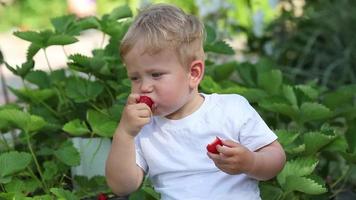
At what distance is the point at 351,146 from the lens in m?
2.62

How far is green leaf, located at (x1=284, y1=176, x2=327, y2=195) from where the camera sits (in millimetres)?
2297

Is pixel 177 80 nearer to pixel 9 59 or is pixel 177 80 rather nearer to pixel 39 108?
pixel 39 108

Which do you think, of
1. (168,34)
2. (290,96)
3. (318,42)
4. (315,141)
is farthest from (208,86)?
(318,42)

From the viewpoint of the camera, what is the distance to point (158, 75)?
2.18 m

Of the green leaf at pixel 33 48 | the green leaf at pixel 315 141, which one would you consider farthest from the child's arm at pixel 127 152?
the green leaf at pixel 33 48

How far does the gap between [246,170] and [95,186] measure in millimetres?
708

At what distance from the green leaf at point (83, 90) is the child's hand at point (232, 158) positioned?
0.93 meters

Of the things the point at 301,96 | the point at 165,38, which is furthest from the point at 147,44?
the point at 301,96

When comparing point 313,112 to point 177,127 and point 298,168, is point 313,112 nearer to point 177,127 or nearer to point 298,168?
point 298,168

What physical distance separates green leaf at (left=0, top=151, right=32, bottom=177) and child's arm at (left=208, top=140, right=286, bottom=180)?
66 cm

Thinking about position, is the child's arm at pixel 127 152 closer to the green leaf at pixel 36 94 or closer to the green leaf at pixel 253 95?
the green leaf at pixel 253 95

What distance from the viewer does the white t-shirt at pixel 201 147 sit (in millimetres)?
2242

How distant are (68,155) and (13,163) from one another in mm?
208

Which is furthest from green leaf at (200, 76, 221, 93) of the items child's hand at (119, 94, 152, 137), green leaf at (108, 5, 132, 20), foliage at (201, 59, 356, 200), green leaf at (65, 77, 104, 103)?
child's hand at (119, 94, 152, 137)
